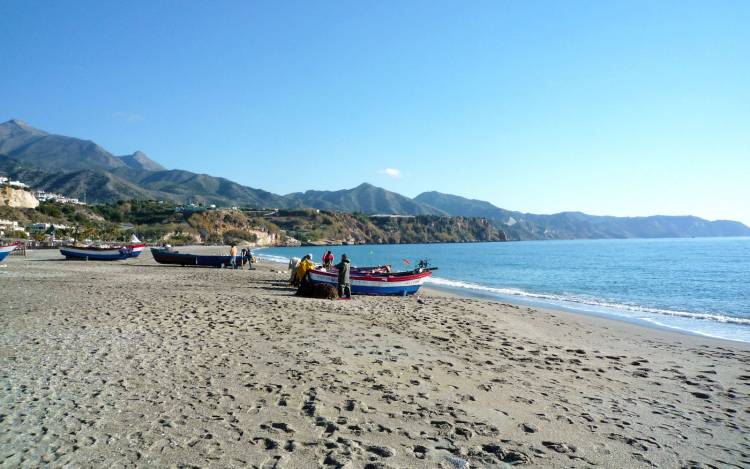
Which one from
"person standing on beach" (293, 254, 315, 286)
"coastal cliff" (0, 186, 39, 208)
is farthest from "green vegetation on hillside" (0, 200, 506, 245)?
"person standing on beach" (293, 254, 315, 286)

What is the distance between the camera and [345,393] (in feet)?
21.0

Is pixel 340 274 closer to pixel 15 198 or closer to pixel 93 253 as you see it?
pixel 93 253

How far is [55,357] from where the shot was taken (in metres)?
7.54

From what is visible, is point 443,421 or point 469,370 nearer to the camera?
point 443,421

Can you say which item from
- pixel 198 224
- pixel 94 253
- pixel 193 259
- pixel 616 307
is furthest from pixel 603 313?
pixel 198 224

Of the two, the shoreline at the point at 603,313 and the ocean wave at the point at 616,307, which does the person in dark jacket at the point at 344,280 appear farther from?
the ocean wave at the point at 616,307

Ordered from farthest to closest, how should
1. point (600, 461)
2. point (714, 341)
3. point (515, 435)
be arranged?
point (714, 341) → point (515, 435) → point (600, 461)

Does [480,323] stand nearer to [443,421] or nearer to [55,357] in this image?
[443,421]

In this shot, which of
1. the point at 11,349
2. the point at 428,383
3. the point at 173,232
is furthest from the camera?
the point at 173,232

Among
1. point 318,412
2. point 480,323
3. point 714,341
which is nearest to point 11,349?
point 318,412

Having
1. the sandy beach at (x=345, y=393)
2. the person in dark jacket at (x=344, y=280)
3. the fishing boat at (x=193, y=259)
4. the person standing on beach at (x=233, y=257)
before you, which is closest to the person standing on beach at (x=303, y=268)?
the person in dark jacket at (x=344, y=280)

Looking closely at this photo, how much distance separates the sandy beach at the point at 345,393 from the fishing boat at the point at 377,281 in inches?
235

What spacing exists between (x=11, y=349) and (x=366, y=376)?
617cm

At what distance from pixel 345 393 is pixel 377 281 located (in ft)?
44.2
